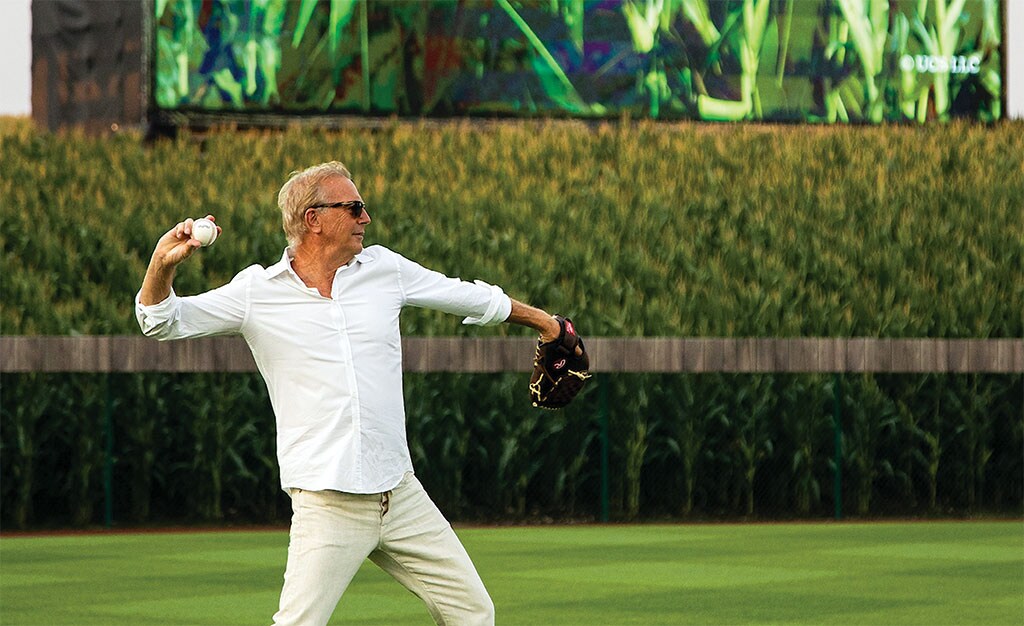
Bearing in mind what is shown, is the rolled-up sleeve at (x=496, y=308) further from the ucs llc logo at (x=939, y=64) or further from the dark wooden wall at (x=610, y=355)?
the ucs llc logo at (x=939, y=64)

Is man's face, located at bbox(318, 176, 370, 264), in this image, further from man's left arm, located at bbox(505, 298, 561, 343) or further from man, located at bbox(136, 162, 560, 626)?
man's left arm, located at bbox(505, 298, 561, 343)

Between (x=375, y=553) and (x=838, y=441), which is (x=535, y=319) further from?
(x=838, y=441)

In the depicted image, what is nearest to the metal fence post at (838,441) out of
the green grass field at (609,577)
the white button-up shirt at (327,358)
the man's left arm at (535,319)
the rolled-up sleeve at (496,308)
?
the green grass field at (609,577)

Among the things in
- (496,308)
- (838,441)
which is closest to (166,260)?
(496,308)

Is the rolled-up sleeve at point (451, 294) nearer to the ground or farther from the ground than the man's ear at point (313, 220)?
nearer to the ground

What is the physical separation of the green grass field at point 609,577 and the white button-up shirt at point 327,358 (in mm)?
3933

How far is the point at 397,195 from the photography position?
23.8m

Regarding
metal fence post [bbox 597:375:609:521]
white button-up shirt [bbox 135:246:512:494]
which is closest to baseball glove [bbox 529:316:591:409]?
white button-up shirt [bbox 135:246:512:494]

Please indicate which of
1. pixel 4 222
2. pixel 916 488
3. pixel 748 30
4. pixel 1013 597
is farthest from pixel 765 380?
pixel 748 30

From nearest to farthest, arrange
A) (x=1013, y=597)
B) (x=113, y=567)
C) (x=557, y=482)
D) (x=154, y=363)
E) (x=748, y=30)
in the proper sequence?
1. (x=1013, y=597)
2. (x=113, y=567)
3. (x=154, y=363)
4. (x=557, y=482)
5. (x=748, y=30)

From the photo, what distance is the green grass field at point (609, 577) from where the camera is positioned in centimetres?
979

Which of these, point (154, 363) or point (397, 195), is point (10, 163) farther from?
point (154, 363)

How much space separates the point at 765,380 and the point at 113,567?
23.6 feet

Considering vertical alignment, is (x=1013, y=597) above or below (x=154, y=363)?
below
